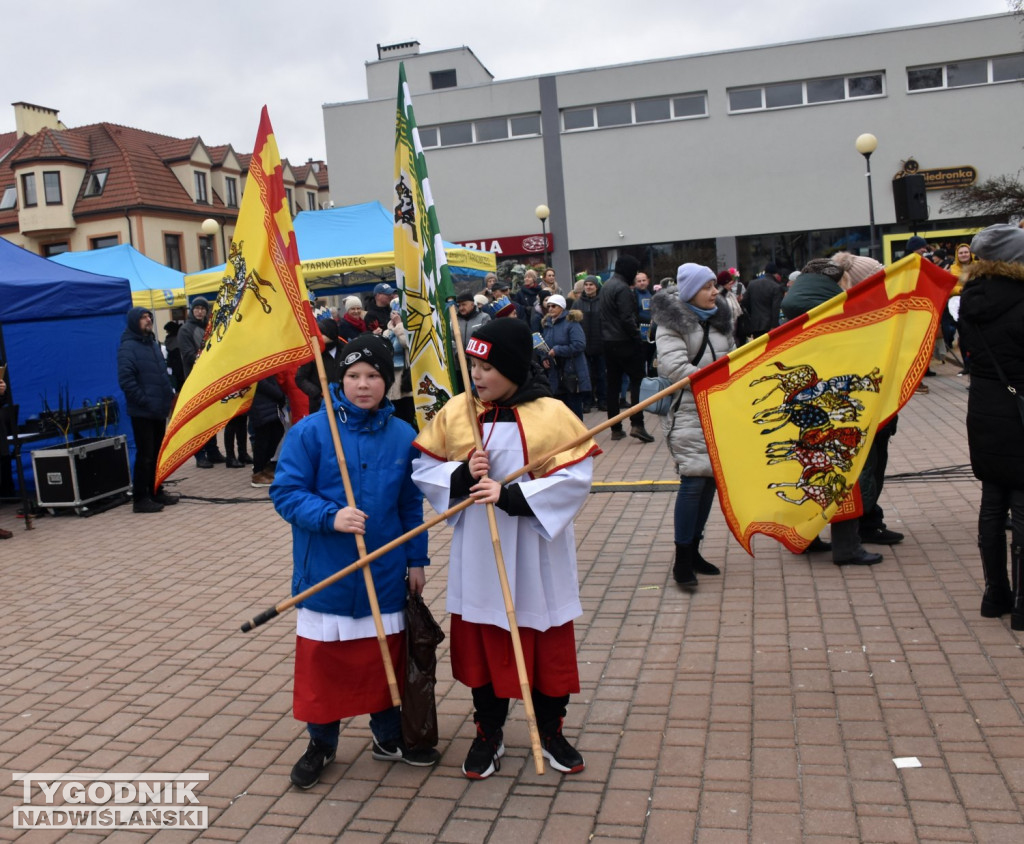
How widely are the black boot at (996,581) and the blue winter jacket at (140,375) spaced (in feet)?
24.9

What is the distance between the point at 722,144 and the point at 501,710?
30.4m

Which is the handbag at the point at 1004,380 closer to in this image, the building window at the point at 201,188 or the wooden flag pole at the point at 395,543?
the wooden flag pole at the point at 395,543

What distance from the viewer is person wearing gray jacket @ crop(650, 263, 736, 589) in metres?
5.80

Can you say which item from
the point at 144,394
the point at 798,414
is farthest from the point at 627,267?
the point at 798,414

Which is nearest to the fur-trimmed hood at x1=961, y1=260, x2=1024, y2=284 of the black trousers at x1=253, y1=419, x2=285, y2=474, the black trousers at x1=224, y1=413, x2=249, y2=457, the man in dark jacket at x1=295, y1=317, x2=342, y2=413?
the man in dark jacket at x1=295, y1=317, x2=342, y2=413

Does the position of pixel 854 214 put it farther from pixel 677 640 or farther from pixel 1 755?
pixel 1 755

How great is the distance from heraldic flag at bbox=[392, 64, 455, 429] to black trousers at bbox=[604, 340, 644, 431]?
7013mm

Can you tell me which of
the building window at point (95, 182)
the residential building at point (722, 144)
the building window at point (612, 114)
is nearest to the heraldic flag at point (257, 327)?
the residential building at point (722, 144)

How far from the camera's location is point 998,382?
4746mm

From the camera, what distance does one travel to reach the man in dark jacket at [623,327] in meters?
11.1

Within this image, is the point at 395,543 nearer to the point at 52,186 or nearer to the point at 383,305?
the point at 383,305

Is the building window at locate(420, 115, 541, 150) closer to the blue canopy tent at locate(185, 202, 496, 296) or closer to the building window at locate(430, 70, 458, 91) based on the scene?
the building window at locate(430, 70, 458, 91)

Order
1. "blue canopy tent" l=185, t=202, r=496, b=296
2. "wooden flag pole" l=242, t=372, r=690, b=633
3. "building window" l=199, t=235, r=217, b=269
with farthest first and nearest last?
1. "building window" l=199, t=235, r=217, b=269
2. "blue canopy tent" l=185, t=202, r=496, b=296
3. "wooden flag pole" l=242, t=372, r=690, b=633

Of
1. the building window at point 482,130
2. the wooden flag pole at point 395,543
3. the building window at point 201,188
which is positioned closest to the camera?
the wooden flag pole at point 395,543
